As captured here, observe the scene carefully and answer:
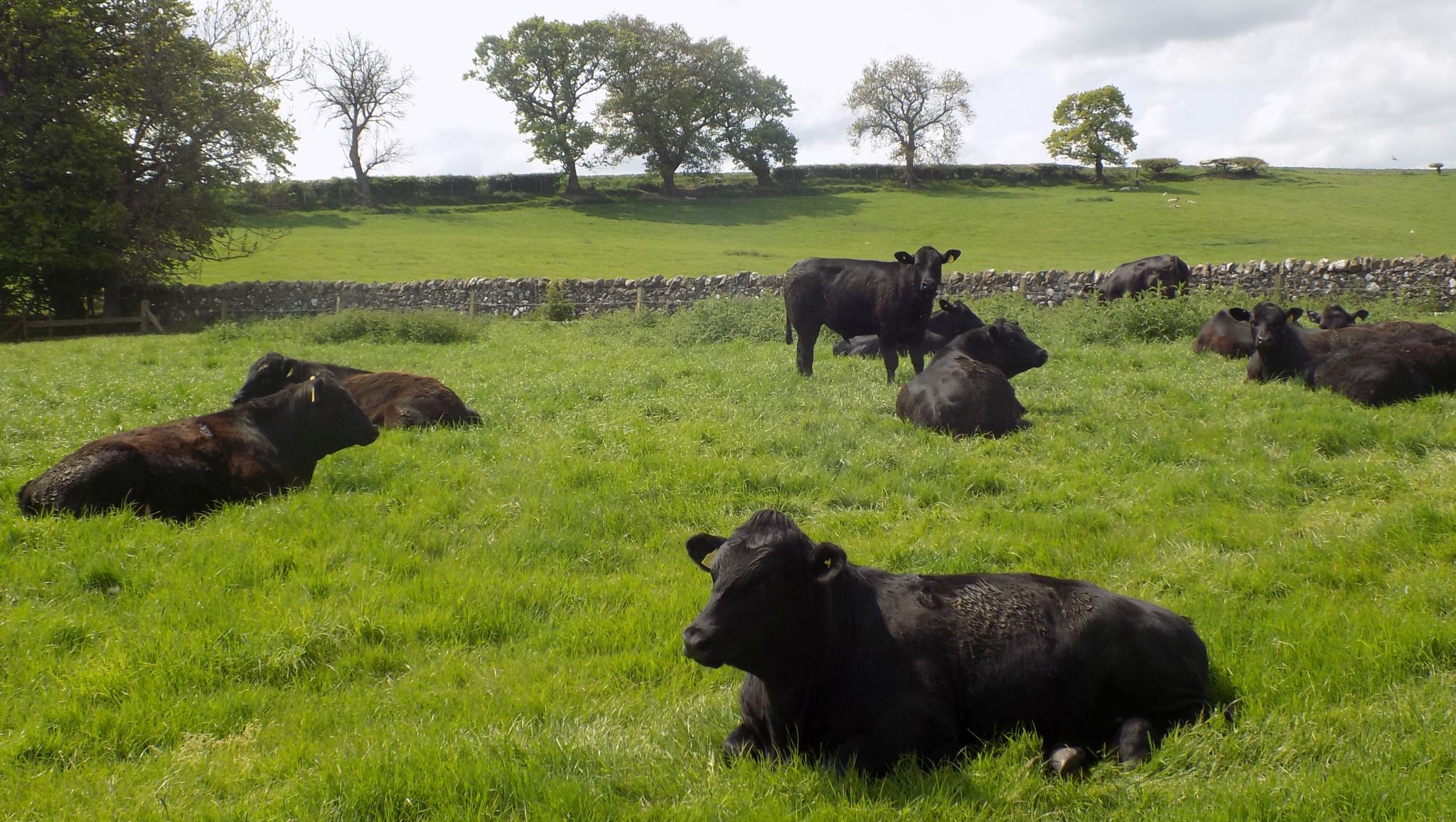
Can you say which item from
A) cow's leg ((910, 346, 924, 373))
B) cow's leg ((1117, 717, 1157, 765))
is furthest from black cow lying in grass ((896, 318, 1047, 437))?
cow's leg ((1117, 717, 1157, 765))

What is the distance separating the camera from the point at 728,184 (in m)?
72.2

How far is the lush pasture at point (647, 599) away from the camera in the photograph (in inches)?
142

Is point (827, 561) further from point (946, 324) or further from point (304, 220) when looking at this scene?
point (304, 220)

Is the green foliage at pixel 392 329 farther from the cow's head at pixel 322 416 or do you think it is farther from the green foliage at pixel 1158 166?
the green foliage at pixel 1158 166

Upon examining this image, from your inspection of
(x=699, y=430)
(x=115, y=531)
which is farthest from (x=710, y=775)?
(x=699, y=430)

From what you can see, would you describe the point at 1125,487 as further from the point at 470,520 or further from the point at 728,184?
the point at 728,184

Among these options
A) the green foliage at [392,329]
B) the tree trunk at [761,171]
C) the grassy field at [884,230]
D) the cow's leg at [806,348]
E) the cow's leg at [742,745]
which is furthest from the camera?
the tree trunk at [761,171]

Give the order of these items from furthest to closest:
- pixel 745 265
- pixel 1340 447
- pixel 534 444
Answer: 1. pixel 745 265
2. pixel 534 444
3. pixel 1340 447

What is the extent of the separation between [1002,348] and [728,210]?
53.0 metres

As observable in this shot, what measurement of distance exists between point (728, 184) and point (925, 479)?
66337 mm

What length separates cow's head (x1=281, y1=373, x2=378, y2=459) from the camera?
338 inches

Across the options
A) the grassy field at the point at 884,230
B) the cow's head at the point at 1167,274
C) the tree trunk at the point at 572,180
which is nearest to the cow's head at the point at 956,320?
the cow's head at the point at 1167,274

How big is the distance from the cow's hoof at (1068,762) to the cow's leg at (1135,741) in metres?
0.14

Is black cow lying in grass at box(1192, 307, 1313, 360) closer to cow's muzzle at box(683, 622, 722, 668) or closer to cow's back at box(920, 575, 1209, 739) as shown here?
cow's back at box(920, 575, 1209, 739)
